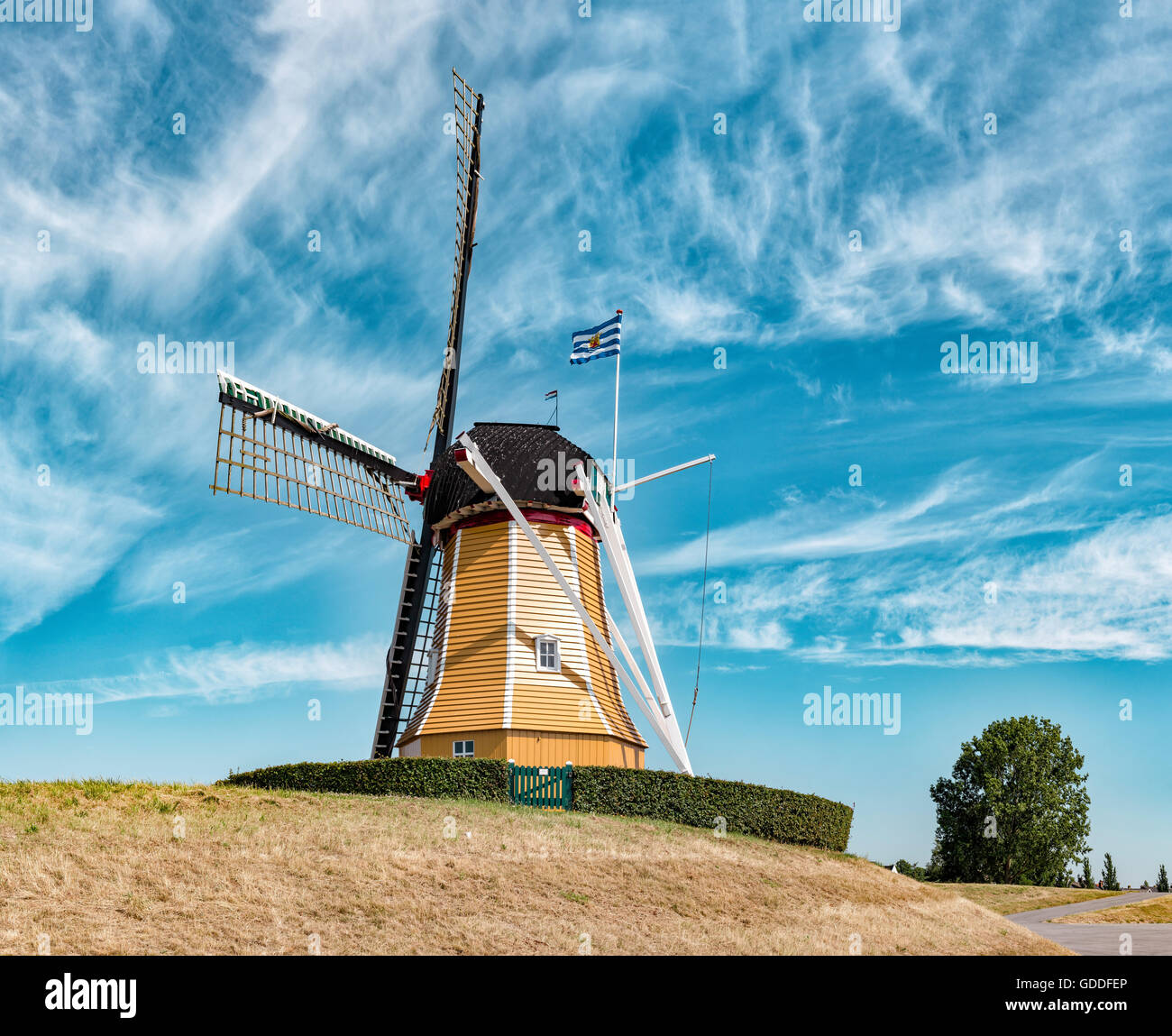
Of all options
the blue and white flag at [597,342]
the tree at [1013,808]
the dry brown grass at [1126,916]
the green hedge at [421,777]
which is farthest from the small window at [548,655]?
the tree at [1013,808]

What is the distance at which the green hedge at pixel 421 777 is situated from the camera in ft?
80.7

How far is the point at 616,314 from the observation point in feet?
103

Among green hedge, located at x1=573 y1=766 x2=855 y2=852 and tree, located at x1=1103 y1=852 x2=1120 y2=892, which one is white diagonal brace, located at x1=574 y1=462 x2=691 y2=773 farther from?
tree, located at x1=1103 y1=852 x2=1120 y2=892

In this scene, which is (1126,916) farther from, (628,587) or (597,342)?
(597,342)

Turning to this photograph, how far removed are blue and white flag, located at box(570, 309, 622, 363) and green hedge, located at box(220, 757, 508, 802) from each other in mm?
12944

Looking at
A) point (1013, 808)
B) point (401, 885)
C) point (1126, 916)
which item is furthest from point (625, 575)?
point (1013, 808)

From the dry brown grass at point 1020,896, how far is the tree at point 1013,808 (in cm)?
683

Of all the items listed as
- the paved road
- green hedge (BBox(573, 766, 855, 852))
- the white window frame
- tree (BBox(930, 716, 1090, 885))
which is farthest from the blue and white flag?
tree (BBox(930, 716, 1090, 885))

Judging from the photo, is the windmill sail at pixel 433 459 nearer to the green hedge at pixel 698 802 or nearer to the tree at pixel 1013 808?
the green hedge at pixel 698 802

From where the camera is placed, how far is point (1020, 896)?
3950cm

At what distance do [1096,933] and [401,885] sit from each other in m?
19.0
